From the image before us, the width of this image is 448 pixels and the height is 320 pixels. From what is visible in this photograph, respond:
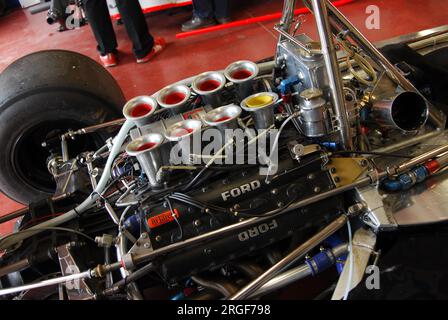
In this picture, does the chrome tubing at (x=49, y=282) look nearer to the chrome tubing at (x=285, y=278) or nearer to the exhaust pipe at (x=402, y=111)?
the chrome tubing at (x=285, y=278)

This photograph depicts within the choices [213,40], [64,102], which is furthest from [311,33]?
[64,102]

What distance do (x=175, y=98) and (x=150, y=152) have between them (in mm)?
305

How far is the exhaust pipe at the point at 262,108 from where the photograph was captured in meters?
1.27

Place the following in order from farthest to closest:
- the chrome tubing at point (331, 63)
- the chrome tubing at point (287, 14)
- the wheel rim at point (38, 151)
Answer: the wheel rim at point (38, 151)
the chrome tubing at point (287, 14)
the chrome tubing at point (331, 63)

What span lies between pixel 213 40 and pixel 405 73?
2.22 meters

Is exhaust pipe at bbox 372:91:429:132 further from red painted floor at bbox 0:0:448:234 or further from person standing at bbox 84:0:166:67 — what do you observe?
person standing at bbox 84:0:166:67

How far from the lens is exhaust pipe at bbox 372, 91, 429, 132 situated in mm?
1422

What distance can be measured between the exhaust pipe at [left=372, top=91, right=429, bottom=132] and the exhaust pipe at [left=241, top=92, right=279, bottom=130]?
0.42 meters

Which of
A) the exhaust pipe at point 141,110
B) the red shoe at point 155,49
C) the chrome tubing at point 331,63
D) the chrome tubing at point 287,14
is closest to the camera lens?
the chrome tubing at point 331,63

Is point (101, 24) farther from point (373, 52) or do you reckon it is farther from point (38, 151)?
point (373, 52)

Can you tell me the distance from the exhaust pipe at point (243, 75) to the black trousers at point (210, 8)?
2.55m

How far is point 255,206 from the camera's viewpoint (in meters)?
1.28

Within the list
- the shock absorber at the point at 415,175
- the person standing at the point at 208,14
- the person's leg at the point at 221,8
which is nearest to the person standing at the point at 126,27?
the person standing at the point at 208,14

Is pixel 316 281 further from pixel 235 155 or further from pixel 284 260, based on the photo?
pixel 235 155
